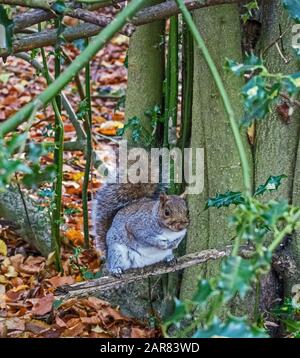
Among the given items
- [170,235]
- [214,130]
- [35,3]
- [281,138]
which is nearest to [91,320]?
[170,235]

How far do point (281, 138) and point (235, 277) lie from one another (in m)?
1.05

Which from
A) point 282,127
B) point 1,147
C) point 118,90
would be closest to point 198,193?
point 282,127

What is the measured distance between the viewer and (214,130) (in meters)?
1.87

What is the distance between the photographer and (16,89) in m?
3.95

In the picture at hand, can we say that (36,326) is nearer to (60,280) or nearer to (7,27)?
(60,280)

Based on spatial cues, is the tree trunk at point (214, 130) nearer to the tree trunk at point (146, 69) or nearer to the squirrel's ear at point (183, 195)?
the squirrel's ear at point (183, 195)

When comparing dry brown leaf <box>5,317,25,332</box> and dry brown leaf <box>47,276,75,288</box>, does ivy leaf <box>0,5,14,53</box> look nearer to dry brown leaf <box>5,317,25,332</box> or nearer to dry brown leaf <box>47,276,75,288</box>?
dry brown leaf <box>5,317,25,332</box>

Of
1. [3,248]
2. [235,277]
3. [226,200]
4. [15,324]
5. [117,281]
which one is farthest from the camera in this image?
[3,248]

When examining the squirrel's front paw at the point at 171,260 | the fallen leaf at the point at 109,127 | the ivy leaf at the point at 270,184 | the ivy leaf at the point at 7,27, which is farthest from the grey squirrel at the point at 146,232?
the fallen leaf at the point at 109,127

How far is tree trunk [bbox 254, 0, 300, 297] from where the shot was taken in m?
1.76

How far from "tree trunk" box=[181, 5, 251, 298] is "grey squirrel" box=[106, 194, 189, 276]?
3.7 inches
